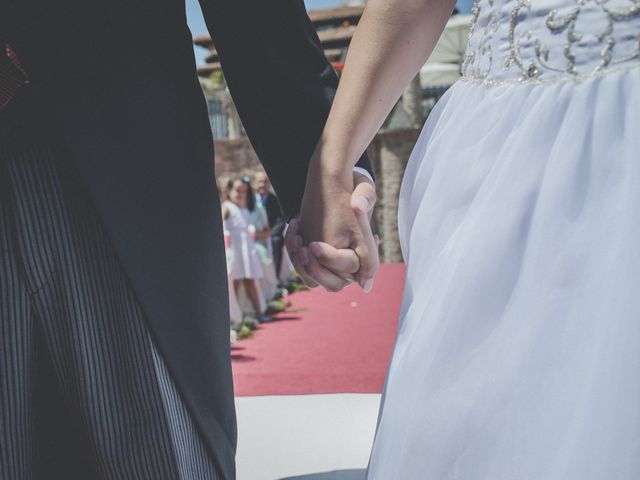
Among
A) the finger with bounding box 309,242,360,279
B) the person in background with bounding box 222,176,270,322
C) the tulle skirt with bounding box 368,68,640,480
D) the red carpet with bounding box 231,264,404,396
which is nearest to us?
the tulle skirt with bounding box 368,68,640,480

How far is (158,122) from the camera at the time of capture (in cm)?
97

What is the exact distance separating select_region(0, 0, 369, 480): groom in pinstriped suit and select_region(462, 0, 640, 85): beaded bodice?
0.48 meters

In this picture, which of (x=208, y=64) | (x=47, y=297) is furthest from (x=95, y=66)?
(x=208, y=64)

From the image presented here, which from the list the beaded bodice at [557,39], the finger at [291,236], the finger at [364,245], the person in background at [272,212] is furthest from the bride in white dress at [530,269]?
the person in background at [272,212]

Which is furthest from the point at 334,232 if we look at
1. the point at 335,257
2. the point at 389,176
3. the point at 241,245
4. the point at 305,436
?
the point at 389,176

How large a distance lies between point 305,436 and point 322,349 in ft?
11.6

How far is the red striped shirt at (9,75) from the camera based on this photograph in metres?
0.88

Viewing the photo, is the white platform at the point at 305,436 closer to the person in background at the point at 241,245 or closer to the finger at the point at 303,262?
the finger at the point at 303,262

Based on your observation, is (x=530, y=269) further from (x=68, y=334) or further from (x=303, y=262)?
(x=68, y=334)

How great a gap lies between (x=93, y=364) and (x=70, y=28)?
0.47m

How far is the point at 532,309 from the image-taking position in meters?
0.77

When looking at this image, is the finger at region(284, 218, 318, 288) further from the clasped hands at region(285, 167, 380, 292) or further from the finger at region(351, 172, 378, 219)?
→ the finger at region(351, 172, 378, 219)

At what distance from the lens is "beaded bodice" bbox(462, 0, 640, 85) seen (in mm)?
786

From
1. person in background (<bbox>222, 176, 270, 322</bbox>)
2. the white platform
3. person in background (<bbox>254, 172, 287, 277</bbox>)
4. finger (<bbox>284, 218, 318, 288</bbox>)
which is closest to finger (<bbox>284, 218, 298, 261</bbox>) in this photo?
finger (<bbox>284, 218, 318, 288</bbox>)
